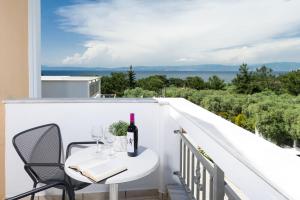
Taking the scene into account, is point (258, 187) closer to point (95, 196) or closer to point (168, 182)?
point (168, 182)

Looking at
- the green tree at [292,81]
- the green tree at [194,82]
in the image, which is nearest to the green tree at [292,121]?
the green tree at [292,81]

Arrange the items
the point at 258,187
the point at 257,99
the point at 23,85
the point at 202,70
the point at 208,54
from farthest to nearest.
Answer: the point at 208,54 < the point at 202,70 < the point at 23,85 < the point at 257,99 < the point at 258,187

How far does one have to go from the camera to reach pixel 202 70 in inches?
111

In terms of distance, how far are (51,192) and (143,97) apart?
119 centimetres

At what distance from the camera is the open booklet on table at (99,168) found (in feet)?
4.87

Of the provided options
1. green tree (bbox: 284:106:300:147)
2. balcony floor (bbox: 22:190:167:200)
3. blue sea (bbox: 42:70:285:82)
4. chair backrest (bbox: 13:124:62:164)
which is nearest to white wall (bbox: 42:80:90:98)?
blue sea (bbox: 42:70:285:82)

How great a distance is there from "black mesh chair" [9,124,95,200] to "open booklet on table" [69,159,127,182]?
0.69ft

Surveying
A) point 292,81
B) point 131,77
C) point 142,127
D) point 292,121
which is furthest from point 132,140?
point 131,77

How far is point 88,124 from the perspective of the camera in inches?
98.1

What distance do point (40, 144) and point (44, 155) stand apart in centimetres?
9

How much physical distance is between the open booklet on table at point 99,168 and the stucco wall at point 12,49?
1.19 metres

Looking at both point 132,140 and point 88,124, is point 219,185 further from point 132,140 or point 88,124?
point 88,124

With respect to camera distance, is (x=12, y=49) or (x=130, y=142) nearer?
(x=130, y=142)

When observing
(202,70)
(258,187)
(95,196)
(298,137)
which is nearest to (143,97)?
(202,70)
